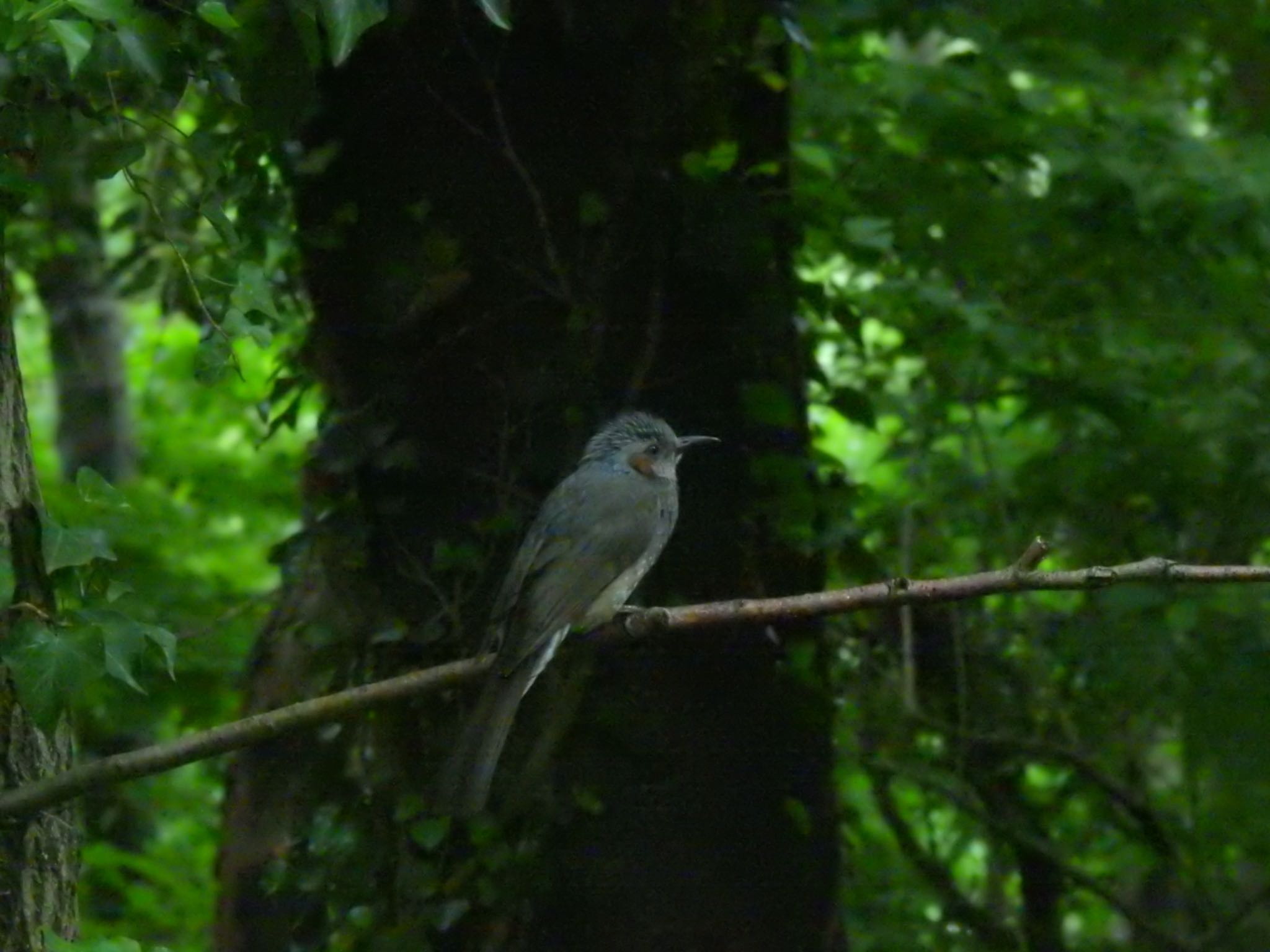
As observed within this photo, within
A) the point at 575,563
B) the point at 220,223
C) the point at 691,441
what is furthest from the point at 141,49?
the point at 691,441

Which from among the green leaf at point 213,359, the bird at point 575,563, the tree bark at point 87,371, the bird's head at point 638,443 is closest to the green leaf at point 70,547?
the green leaf at point 213,359

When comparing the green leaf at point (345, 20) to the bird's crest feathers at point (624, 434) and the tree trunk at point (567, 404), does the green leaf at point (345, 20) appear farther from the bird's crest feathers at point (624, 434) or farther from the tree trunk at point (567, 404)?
the bird's crest feathers at point (624, 434)

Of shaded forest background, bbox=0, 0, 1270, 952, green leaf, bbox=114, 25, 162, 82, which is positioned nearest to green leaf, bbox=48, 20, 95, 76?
shaded forest background, bbox=0, 0, 1270, 952

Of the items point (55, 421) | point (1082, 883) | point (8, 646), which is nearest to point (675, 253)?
point (8, 646)

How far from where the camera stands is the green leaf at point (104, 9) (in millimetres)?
2070

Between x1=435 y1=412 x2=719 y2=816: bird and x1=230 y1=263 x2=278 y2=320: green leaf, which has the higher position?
x1=230 y1=263 x2=278 y2=320: green leaf

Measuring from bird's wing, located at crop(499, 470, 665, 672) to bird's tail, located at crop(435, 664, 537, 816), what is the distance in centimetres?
9

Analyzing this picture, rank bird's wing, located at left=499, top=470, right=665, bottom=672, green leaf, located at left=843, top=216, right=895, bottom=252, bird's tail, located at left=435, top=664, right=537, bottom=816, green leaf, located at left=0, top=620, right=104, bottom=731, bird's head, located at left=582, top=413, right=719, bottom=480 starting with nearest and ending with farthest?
green leaf, located at left=0, top=620, right=104, bottom=731 → bird's tail, located at left=435, top=664, right=537, bottom=816 → bird's wing, located at left=499, top=470, right=665, bottom=672 → bird's head, located at left=582, top=413, right=719, bottom=480 → green leaf, located at left=843, top=216, right=895, bottom=252

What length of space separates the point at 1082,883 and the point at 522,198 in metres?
2.86

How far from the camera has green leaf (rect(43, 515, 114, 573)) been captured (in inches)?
94.3

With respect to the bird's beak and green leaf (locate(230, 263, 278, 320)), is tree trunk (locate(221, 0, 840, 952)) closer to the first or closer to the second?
the bird's beak

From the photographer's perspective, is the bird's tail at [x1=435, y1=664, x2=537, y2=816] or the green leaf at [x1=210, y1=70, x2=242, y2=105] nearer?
the green leaf at [x1=210, y1=70, x2=242, y2=105]

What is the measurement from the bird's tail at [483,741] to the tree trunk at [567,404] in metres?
0.35

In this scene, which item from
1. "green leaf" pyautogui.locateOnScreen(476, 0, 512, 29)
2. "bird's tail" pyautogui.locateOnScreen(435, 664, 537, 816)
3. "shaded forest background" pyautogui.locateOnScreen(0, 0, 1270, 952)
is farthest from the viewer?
"shaded forest background" pyautogui.locateOnScreen(0, 0, 1270, 952)
